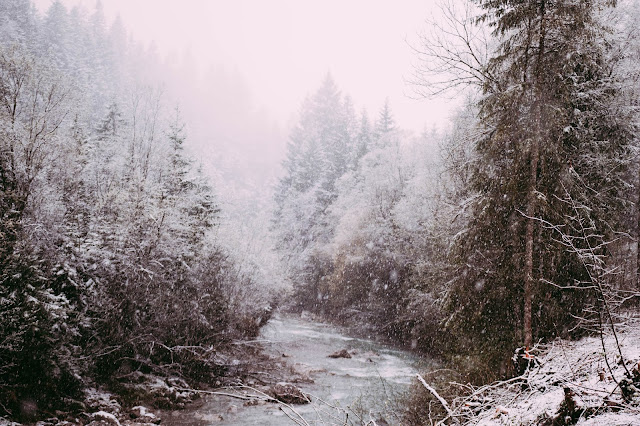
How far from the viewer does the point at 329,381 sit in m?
13.7

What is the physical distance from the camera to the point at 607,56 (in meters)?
10.5

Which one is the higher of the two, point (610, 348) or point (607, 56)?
point (607, 56)

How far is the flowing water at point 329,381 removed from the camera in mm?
9883

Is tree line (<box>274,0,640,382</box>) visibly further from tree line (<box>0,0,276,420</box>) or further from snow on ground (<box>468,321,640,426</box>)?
tree line (<box>0,0,276,420</box>)

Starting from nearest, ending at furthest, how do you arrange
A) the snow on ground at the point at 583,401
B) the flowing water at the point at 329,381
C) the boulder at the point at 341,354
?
the snow on ground at the point at 583,401, the flowing water at the point at 329,381, the boulder at the point at 341,354

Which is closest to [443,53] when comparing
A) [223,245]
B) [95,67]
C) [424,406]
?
[424,406]

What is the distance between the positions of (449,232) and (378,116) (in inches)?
1312

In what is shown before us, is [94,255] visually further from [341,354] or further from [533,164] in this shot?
[533,164]

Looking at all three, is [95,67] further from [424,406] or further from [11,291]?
[424,406]

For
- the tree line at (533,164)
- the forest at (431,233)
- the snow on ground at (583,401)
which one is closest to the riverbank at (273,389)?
the forest at (431,233)

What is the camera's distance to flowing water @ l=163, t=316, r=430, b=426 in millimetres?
9883

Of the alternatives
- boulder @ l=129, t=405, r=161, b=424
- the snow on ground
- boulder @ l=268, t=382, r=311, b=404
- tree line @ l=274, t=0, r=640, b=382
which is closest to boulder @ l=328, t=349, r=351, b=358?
boulder @ l=268, t=382, r=311, b=404

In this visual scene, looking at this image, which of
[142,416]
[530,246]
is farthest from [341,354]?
[530,246]

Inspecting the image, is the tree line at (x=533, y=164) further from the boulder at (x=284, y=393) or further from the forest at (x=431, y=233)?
the boulder at (x=284, y=393)
